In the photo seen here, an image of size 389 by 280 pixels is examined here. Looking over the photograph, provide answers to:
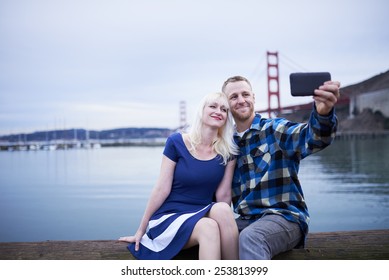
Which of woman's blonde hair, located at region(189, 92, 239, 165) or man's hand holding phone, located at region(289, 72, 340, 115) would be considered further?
woman's blonde hair, located at region(189, 92, 239, 165)

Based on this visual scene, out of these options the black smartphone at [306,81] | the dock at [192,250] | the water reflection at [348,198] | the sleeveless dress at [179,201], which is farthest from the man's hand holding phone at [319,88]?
the water reflection at [348,198]

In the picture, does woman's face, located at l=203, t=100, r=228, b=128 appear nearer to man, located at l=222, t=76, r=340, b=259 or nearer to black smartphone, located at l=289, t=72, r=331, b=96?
man, located at l=222, t=76, r=340, b=259

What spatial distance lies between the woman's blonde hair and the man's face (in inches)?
1.7

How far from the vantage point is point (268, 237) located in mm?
1380

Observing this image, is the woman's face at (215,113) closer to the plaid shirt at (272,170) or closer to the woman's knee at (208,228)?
the plaid shirt at (272,170)

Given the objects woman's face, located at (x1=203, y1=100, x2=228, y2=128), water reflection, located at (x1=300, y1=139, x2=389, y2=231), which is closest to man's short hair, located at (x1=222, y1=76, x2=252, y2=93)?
woman's face, located at (x1=203, y1=100, x2=228, y2=128)

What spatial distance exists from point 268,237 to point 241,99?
0.55 m

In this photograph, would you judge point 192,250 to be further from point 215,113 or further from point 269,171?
point 215,113

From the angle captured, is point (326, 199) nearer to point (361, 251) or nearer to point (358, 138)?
point (361, 251)

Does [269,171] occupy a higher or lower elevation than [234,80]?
lower

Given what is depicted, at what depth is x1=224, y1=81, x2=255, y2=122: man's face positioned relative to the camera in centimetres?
161

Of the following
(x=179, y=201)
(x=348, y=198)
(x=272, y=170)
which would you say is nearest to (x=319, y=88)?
(x=272, y=170)
